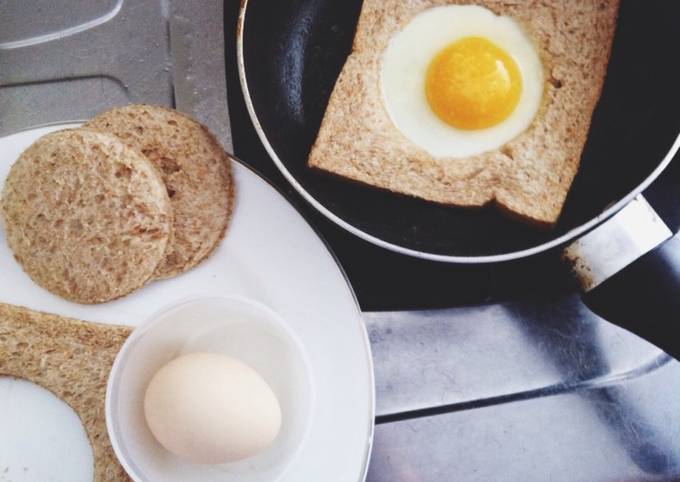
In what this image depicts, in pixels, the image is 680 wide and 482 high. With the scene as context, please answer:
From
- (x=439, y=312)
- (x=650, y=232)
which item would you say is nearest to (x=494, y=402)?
(x=439, y=312)

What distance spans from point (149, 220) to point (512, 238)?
17.8 inches

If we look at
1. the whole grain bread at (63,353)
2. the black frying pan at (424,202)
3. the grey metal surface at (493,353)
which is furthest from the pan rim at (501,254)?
the whole grain bread at (63,353)

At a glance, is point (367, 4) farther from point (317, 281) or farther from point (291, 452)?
point (291, 452)

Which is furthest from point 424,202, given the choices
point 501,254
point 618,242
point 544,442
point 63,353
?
point 63,353

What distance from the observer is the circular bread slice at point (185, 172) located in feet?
2.69

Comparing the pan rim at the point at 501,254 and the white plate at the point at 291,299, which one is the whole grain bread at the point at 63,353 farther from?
the pan rim at the point at 501,254

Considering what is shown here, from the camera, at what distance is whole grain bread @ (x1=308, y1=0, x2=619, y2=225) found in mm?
868

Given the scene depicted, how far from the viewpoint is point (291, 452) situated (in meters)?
0.76

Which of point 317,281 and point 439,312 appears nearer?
point 317,281

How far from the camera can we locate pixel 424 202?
2.95 feet

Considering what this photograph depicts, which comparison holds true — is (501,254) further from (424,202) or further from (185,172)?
(185,172)

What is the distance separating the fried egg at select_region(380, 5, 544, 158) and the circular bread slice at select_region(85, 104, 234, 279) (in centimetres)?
25

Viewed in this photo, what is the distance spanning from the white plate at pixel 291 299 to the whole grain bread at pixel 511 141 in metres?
0.12

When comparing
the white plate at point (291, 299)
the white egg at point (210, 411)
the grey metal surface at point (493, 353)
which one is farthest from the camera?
the grey metal surface at point (493, 353)
